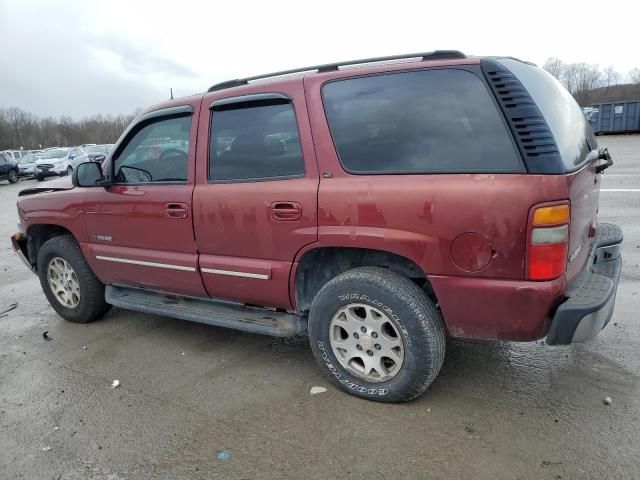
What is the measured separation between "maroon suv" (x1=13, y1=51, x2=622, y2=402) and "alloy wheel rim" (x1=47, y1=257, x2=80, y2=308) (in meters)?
0.90

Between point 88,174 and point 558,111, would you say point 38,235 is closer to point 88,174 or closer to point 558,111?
point 88,174

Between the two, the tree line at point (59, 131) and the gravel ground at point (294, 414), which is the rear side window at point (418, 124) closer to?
the gravel ground at point (294, 414)

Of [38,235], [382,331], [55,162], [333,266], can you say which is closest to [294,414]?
[382,331]

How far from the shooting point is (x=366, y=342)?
9.64 ft

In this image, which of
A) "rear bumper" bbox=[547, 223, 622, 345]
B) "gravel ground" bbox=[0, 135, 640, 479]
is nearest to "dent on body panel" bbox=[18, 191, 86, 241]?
"gravel ground" bbox=[0, 135, 640, 479]

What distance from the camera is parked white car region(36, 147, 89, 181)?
25891 mm

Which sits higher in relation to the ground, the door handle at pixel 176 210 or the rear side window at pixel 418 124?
the rear side window at pixel 418 124

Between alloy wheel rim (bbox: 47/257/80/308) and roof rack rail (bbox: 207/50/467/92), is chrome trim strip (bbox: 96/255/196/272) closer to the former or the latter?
alloy wheel rim (bbox: 47/257/80/308)

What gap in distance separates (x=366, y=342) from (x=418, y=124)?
1.28 m

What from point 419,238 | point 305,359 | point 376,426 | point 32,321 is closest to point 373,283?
point 419,238

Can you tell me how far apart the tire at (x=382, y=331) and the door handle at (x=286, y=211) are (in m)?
0.45

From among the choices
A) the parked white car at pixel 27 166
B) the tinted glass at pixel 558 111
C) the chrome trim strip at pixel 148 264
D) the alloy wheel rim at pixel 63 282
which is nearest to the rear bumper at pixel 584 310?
the tinted glass at pixel 558 111

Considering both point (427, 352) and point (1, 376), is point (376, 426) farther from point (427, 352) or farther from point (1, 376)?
point (1, 376)

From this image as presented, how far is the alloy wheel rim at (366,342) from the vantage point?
2.87m
